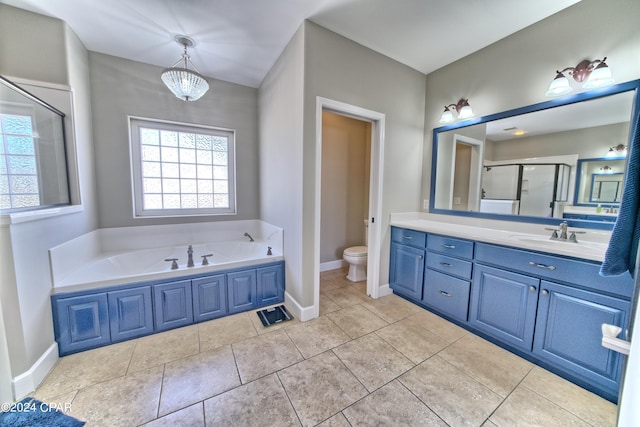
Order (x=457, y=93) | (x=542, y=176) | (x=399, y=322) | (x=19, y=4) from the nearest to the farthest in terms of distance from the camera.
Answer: (x=19, y=4) < (x=542, y=176) < (x=399, y=322) < (x=457, y=93)

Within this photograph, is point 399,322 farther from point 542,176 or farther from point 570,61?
point 570,61

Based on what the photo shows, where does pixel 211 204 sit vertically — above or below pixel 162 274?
above

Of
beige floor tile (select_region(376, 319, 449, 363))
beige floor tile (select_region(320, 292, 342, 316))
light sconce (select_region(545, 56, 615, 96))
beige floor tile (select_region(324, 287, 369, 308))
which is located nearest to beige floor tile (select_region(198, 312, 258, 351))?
beige floor tile (select_region(320, 292, 342, 316))

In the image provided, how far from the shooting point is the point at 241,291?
238cm

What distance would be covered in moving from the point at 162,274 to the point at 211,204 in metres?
1.35

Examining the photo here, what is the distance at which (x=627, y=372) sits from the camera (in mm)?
665

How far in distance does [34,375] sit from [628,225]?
316 centimetres

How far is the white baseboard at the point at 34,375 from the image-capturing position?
1369 mm

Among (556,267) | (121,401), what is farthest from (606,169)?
(121,401)

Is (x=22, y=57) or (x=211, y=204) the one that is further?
(x=211, y=204)

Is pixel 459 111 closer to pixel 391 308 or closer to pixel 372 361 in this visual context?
pixel 391 308

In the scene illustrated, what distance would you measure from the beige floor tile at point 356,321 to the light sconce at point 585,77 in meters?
2.46

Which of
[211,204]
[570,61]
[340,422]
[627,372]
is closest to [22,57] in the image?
[211,204]

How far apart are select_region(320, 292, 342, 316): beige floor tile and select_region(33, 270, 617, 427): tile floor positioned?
0.26 m
